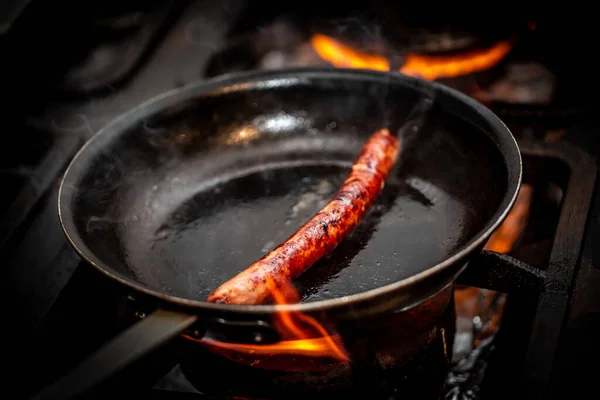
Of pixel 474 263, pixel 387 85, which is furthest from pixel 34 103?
pixel 474 263

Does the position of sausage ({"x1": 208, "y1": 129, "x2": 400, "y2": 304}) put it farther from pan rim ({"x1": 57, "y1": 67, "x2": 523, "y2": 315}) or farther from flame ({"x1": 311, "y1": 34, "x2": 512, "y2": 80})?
flame ({"x1": 311, "y1": 34, "x2": 512, "y2": 80})

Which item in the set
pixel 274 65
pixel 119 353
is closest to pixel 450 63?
pixel 274 65

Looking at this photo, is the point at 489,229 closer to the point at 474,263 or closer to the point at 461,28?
the point at 474,263

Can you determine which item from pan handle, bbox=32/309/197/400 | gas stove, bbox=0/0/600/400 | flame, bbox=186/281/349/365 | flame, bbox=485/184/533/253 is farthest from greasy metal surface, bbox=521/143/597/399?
pan handle, bbox=32/309/197/400

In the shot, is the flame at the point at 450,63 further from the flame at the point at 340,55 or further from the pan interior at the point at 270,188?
the pan interior at the point at 270,188

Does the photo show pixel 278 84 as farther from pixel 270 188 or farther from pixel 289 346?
pixel 289 346

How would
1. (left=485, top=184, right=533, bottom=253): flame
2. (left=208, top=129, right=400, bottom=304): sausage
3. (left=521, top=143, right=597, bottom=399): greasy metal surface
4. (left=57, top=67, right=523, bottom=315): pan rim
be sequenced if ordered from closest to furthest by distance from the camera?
(left=57, top=67, right=523, bottom=315): pan rim
(left=208, top=129, right=400, bottom=304): sausage
(left=521, top=143, right=597, bottom=399): greasy metal surface
(left=485, top=184, right=533, bottom=253): flame

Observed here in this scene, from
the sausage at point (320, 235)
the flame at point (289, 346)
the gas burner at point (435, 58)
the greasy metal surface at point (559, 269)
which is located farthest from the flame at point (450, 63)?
the flame at point (289, 346)
